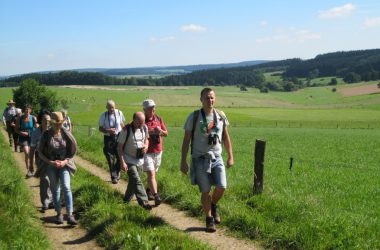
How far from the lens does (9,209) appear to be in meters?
6.98

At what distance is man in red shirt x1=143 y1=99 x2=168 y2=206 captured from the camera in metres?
8.06

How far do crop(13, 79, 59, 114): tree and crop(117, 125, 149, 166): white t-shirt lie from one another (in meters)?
65.0

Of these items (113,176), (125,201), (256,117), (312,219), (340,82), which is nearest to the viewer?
(312,219)

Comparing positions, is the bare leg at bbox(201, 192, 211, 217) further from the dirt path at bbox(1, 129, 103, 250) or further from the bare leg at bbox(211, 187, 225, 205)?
the dirt path at bbox(1, 129, 103, 250)

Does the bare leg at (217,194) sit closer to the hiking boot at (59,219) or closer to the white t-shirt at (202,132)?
the white t-shirt at (202,132)

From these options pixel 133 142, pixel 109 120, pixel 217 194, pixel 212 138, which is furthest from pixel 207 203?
pixel 109 120

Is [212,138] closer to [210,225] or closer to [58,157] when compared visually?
[210,225]

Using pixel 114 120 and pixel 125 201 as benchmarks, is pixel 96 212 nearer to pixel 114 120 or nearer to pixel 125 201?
pixel 125 201

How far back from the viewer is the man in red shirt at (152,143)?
26.5 feet

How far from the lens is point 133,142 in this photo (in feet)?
25.1

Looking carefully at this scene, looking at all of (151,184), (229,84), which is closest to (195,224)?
(151,184)

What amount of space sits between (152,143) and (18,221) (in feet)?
9.15

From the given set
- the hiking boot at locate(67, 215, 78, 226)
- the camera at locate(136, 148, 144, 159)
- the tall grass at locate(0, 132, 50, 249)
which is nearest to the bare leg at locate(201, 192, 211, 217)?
the camera at locate(136, 148, 144, 159)

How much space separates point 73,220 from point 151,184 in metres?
1.64
